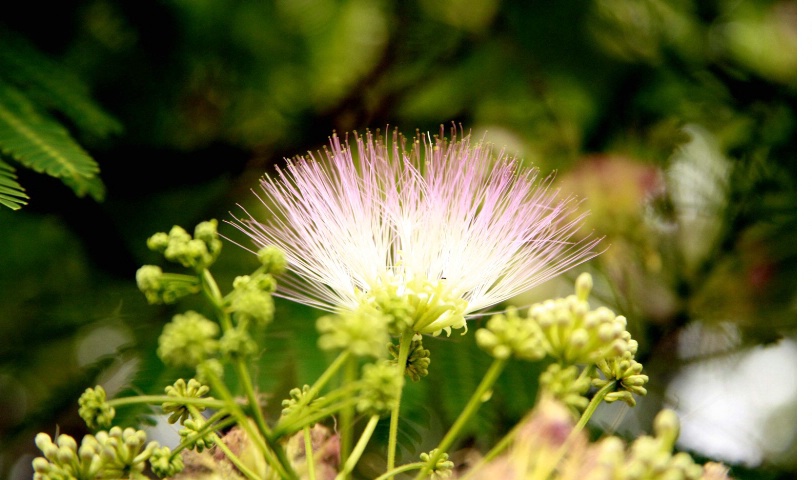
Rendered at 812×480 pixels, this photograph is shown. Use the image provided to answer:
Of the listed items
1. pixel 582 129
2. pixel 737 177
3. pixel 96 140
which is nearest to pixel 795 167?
pixel 737 177

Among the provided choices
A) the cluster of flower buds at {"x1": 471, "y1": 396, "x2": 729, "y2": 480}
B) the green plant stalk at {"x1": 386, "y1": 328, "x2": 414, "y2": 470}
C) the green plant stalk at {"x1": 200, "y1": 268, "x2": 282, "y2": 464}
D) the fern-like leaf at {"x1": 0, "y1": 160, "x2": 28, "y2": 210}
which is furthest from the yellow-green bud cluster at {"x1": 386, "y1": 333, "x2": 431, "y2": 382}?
the fern-like leaf at {"x1": 0, "y1": 160, "x2": 28, "y2": 210}

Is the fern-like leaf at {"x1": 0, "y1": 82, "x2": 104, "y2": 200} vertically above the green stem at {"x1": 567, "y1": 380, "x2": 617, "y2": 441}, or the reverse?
the fern-like leaf at {"x1": 0, "y1": 82, "x2": 104, "y2": 200}

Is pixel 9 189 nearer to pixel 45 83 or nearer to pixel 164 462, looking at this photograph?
pixel 164 462

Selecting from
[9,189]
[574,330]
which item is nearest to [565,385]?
[574,330]

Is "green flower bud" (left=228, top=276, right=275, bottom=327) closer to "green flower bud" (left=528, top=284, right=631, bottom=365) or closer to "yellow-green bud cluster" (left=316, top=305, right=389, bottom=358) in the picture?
"yellow-green bud cluster" (left=316, top=305, right=389, bottom=358)

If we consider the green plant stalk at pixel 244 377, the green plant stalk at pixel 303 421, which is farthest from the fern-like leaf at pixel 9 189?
the green plant stalk at pixel 303 421

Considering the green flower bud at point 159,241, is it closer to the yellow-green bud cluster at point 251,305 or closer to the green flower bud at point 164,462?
the yellow-green bud cluster at point 251,305

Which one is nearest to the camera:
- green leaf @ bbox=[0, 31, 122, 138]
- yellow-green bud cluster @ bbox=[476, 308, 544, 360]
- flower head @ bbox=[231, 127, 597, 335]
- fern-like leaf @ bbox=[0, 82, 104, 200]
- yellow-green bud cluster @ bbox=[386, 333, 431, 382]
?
yellow-green bud cluster @ bbox=[476, 308, 544, 360]
